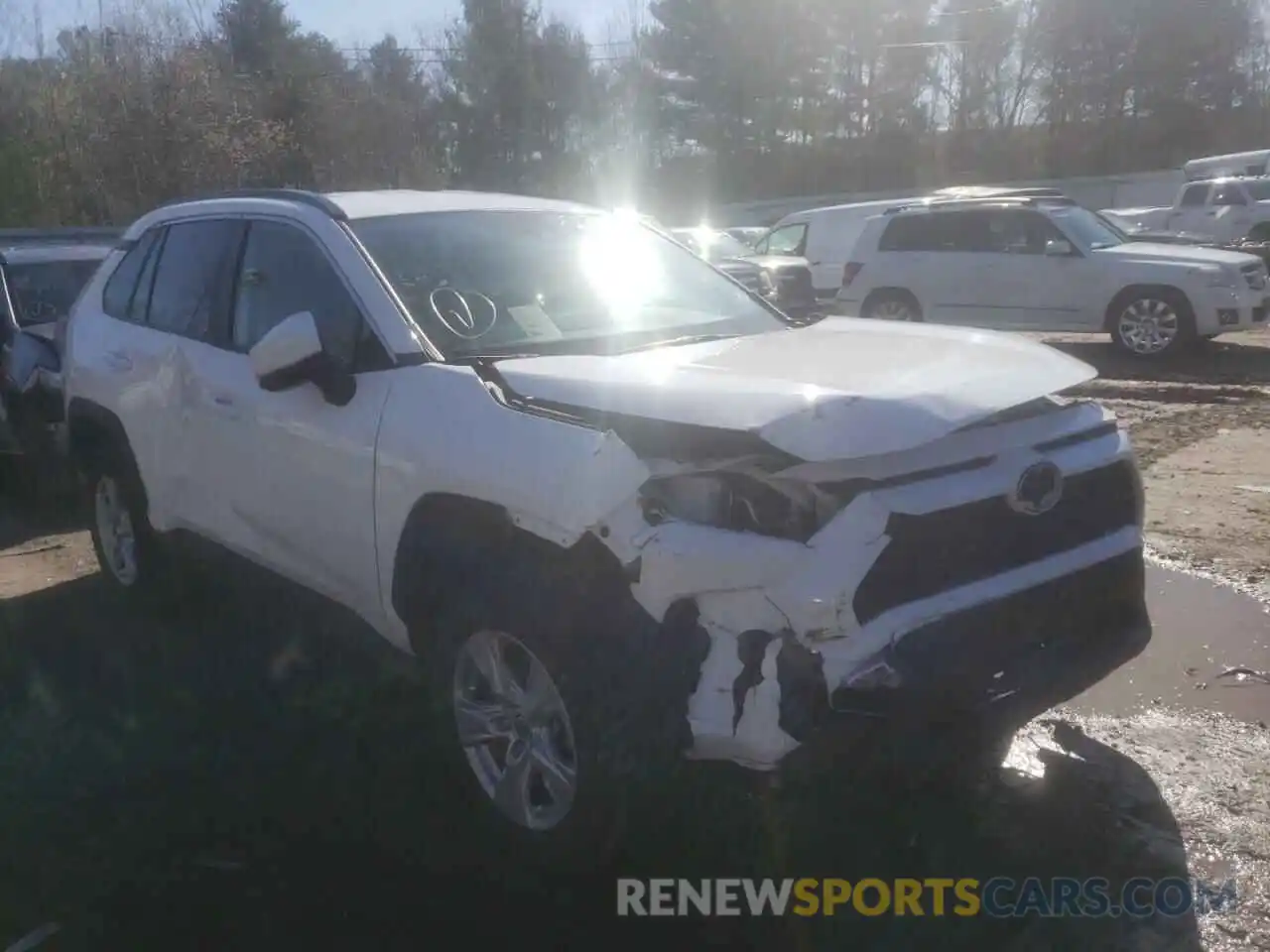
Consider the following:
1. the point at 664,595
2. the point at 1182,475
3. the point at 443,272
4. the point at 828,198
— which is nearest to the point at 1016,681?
the point at 664,595

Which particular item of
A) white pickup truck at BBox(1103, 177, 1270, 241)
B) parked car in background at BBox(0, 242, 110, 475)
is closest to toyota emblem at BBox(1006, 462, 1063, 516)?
parked car in background at BBox(0, 242, 110, 475)

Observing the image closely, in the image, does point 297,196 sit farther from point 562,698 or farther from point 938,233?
point 938,233

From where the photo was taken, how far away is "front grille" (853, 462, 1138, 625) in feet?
10.2

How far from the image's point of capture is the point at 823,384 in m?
3.44

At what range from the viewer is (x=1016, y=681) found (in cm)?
333

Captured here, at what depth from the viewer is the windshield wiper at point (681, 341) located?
4266 mm

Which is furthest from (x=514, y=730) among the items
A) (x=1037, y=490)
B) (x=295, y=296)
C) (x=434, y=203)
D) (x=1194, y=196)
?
(x=1194, y=196)

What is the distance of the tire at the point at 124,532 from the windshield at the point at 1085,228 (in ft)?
37.0

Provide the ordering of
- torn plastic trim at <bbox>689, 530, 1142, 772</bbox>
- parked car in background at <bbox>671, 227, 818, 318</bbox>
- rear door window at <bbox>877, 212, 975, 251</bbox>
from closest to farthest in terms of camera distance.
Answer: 1. torn plastic trim at <bbox>689, 530, 1142, 772</bbox>
2. rear door window at <bbox>877, 212, 975, 251</bbox>
3. parked car in background at <bbox>671, 227, 818, 318</bbox>

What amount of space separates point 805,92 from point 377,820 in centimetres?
4636

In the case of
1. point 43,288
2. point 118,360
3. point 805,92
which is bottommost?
point 118,360

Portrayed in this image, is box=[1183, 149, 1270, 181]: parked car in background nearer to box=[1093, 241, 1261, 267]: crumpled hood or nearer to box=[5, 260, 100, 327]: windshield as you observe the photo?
box=[1093, 241, 1261, 267]: crumpled hood

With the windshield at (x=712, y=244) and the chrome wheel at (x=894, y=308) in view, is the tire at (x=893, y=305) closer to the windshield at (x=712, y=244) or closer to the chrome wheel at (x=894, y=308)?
the chrome wheel at (x=894, y=308)

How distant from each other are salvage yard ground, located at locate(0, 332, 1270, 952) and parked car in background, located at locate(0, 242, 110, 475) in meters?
3.00
